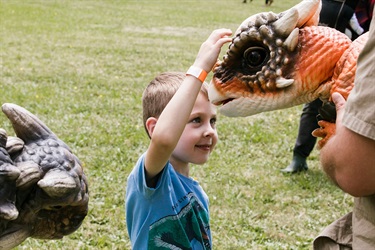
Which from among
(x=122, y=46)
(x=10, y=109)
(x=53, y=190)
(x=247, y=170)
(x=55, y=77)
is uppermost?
(x=10, y=109)

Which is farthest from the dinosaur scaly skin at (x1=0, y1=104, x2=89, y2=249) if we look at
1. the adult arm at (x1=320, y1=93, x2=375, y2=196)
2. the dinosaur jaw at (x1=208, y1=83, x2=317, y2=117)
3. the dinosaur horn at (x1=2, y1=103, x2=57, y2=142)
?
the adult arm at (x1=320, y1=93, x2=375, y2=196)

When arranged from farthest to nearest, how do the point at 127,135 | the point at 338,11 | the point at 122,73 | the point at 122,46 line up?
1. the point at 122,46
2. the point at 122,73
3. the point at 127,135
4. the point at 338,11

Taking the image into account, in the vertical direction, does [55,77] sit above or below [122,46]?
above

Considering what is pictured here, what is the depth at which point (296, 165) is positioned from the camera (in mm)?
5270

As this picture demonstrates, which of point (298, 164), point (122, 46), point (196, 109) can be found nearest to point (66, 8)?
point (122, 46)

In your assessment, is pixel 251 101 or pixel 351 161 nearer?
pixel 351 161

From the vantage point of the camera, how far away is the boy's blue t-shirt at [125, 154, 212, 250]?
7.36ft

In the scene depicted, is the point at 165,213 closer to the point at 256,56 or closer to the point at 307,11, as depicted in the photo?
the point at 256,56

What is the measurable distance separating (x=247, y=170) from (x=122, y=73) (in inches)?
169

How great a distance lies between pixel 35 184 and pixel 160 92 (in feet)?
3.64

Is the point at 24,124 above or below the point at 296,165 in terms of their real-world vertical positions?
above

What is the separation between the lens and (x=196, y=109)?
94.7 inches

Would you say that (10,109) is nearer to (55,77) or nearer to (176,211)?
(176,211)

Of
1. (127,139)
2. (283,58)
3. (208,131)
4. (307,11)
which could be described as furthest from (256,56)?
(127,139)
